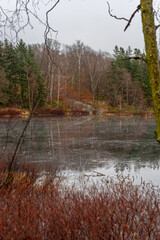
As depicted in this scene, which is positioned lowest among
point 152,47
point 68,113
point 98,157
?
point 98,157

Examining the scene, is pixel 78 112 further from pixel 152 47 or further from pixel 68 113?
pixel 152 47

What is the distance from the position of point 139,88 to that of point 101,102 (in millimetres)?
8477

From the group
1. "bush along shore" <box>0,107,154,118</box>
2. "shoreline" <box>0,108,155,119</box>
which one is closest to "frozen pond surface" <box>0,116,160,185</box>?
"shoreline" <box>0,108,155,119</box>

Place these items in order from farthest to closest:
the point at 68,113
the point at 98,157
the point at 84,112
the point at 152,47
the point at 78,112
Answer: the point at 84,112 → the point at 78,112 → the point at 68,113 → the point at 98,157 → the point at 152,47

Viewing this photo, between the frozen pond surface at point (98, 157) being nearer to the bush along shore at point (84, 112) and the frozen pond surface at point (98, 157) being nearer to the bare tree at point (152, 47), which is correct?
the bare tree at point (152, 47)

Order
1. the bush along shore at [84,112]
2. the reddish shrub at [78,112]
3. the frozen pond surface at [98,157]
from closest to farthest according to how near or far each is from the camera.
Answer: the frozen pond surface at [98,157] → the bush along shore at [84,112] → the reddish shrub at [78,112]

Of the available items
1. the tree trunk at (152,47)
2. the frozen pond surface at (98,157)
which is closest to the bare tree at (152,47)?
the tree trunk at (152,47)

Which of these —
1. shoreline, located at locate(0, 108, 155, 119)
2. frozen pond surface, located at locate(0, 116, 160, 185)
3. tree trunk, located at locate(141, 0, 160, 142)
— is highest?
tree trunk, located at locate(141, 0, 160, 142)

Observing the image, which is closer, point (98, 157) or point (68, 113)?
point (98, 157)

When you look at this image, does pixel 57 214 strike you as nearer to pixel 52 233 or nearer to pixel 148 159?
pixel 52 233

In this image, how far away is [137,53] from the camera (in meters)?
56.6

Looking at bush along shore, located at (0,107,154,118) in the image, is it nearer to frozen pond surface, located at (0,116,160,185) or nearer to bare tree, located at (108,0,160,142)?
frozen pond surface, located at (0,116,160,185)

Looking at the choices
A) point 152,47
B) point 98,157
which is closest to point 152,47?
point 152,47

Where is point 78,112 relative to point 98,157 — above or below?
above
